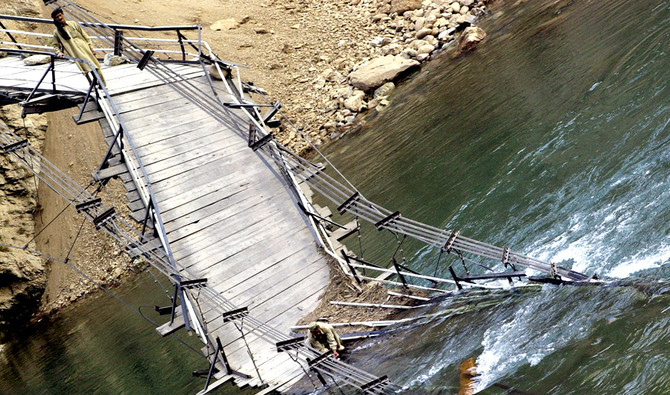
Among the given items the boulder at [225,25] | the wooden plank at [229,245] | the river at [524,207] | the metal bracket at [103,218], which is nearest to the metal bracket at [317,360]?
the river at [524,207]

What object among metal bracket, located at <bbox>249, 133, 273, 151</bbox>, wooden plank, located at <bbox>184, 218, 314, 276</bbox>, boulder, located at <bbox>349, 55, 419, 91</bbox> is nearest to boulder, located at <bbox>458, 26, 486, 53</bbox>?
boulder, located at <bbox>349, 55, 419, 91</bbox>

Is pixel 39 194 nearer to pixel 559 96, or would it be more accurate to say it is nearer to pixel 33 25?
pixel 33 25

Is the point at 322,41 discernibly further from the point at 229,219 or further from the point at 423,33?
the point at 229,219

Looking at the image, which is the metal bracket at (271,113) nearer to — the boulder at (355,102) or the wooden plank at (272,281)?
the wooden plank at (272,281)

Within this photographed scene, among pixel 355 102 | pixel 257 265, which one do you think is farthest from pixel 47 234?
pixel 257 265

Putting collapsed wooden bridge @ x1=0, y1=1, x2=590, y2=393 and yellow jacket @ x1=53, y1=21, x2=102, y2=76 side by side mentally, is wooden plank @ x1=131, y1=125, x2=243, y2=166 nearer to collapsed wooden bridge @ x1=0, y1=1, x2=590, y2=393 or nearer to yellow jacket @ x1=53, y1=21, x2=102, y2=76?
collapsed wooden bridge @ x1=0, y1=1, x2=590, y2=393

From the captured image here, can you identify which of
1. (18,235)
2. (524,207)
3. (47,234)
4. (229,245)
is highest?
(18,235)
